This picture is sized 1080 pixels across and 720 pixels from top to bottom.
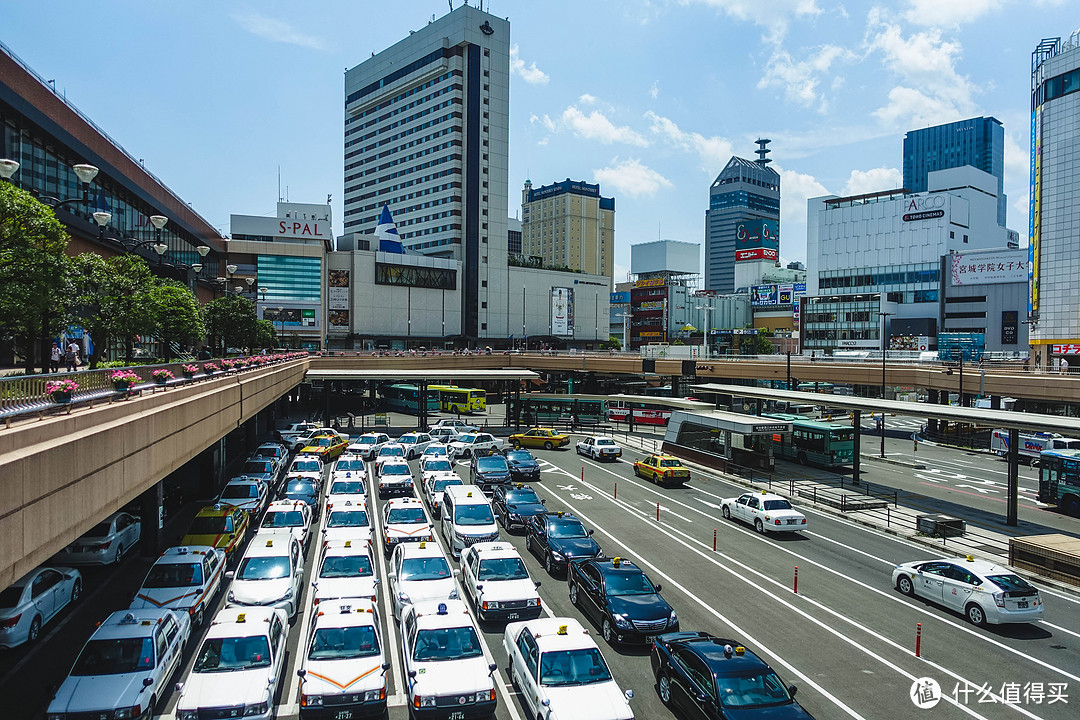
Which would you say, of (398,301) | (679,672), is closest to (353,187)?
(398,301)

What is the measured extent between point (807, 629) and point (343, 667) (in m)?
11.5

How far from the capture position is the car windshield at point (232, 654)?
12438 millimetres

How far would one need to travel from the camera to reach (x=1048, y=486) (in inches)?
1264

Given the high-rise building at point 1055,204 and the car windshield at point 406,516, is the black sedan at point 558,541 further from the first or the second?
the high-rise building at point 1055,204

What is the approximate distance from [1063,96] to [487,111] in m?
96.0

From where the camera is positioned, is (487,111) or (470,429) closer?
(470,429)

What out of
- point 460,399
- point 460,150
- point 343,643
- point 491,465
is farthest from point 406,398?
point 460,150

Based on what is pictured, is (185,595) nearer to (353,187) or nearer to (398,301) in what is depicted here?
(398,301)

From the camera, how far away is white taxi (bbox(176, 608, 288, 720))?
11.3 metres

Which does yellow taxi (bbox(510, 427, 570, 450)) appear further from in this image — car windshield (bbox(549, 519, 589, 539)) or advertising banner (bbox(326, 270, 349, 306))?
advertising banner (bbox(326, 270, 349, 306))

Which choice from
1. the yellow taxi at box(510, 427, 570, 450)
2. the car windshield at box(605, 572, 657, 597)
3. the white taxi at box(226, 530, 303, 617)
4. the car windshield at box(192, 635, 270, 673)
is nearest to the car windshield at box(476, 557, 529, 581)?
the car windshield at box(605, 572, 657, 597)

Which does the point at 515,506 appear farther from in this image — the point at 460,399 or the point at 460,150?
the point at 460,150

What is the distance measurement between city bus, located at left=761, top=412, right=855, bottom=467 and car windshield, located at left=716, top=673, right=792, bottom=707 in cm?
3073

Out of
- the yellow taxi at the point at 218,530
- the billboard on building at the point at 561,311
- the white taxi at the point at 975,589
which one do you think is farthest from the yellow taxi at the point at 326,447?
the billboard on building at the point at 561,311
